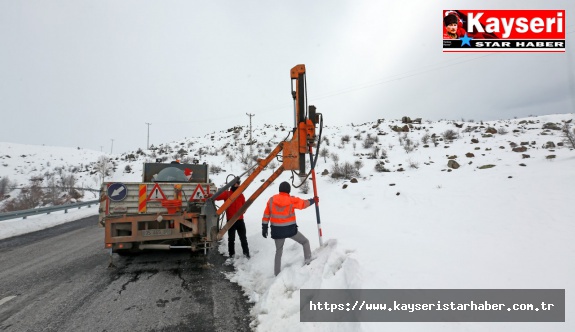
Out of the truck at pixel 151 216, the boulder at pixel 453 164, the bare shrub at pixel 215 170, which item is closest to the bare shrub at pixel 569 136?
the boulder at pixel 453 164

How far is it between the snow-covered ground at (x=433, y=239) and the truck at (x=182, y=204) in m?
1.18

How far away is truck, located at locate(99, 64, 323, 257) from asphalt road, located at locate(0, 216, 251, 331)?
0.53m

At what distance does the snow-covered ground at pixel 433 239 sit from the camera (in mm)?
3230

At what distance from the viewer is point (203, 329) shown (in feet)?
11.0

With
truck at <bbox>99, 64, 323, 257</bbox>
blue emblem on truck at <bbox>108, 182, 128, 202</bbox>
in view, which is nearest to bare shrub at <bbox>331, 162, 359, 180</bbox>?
truck at <bbox>99, 64, 323, 257</bbox>

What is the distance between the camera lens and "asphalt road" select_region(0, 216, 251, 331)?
3.49 metres

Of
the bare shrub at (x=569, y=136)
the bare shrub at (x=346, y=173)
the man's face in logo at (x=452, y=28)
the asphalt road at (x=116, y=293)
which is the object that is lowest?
the asphalt road at (x=116, y=293)

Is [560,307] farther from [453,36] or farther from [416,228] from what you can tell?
[453,36]

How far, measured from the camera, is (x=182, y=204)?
19.7ft

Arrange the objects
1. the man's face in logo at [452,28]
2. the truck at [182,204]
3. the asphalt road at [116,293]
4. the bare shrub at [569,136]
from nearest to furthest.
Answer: the asphalt road at [116,293] < the truck at [182,204] < the man's face in logo at [452,28] < the bare shrub at [569,136]

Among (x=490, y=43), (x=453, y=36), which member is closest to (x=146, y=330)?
(x=490, y=43)

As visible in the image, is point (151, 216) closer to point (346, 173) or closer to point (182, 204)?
point (182, 204)

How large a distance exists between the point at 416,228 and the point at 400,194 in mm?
3266

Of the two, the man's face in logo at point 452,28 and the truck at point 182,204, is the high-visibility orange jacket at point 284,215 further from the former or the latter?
the man's face in logo at point 452,28
